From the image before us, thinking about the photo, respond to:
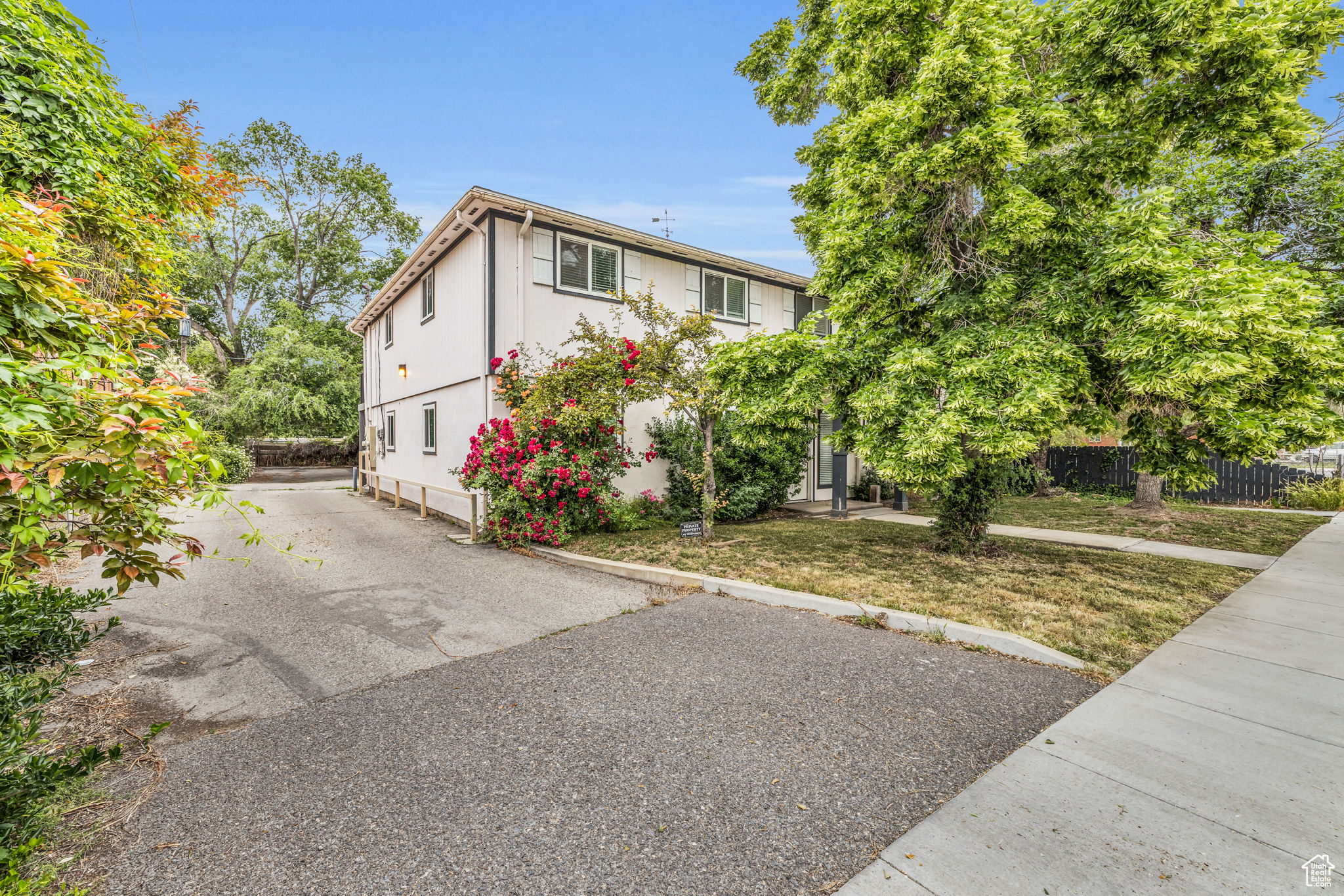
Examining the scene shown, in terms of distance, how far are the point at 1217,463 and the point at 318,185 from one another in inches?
1441

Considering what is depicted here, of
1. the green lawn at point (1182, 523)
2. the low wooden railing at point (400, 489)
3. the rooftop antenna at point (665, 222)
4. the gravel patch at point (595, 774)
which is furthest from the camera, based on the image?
the rooftop antenna at point (665, 222)

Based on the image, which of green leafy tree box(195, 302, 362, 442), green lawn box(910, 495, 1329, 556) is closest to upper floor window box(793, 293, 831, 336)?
Answer: green lawn box(910, 495, 1329, 556)

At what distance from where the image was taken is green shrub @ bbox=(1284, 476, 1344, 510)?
10406 mm

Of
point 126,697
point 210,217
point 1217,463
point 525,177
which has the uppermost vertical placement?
point 525,177

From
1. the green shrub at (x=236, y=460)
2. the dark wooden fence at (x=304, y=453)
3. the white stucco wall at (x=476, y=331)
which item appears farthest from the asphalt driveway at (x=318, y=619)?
the dark wooden fence at (x=304, y=453)

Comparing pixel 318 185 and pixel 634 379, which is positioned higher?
pixel 318 185

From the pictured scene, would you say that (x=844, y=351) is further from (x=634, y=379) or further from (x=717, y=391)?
(x=634, y=379)

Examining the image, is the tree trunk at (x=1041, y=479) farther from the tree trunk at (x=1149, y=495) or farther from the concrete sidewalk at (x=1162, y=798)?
the concrete sidewalk at (x=1162, y=798)

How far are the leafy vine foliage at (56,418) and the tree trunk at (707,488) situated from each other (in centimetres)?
609

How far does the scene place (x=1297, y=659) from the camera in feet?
11.9

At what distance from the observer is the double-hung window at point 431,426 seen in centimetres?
1144

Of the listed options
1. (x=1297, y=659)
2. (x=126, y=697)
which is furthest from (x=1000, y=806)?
(x=126, y=697)

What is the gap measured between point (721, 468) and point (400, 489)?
8509 mm

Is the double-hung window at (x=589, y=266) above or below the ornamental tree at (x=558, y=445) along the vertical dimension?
above
